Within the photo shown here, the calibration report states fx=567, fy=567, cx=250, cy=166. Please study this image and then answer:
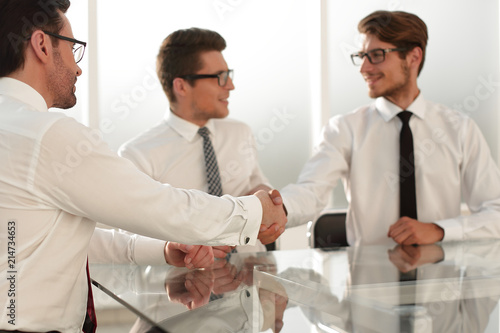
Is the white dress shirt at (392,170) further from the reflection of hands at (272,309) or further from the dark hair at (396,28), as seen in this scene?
the reflection of hands at (272,309)

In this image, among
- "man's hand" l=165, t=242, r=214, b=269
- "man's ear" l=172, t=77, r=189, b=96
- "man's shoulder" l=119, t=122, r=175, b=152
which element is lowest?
"man's hand" l=165, t=242, r=214, b=269

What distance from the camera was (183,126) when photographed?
9.82 ft

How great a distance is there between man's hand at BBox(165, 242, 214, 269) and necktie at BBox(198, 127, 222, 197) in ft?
2.87

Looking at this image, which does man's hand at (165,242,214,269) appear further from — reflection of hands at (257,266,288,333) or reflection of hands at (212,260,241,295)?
reflection of hands at (257,266,288,333)

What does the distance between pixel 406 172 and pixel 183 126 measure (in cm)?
118

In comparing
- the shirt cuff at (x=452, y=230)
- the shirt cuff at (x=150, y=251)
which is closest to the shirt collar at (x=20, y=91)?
the shirt cuff at (x=150, y=251)

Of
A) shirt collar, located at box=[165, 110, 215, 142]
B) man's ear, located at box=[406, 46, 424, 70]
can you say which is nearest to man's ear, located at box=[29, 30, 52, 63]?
shirt collar, located at box=[165, 110, 215, 142]

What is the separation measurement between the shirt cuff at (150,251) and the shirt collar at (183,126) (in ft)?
3.48

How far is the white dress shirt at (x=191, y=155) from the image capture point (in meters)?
2.87

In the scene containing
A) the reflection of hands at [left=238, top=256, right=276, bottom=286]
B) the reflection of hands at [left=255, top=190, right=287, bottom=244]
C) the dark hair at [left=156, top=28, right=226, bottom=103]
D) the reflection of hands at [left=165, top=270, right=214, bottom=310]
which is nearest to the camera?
the reflection of hands at [left=165, top=270, right=214, bottom=310]

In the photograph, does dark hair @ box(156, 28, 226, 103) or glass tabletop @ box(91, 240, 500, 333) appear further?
dark hair @ box(156, 28, 226, 103)

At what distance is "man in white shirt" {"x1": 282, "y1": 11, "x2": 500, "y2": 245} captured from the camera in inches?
115

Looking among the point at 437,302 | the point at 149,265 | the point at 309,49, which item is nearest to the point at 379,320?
the point at 437,302

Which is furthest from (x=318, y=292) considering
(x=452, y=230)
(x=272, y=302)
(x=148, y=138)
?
(x=148, y=138)
